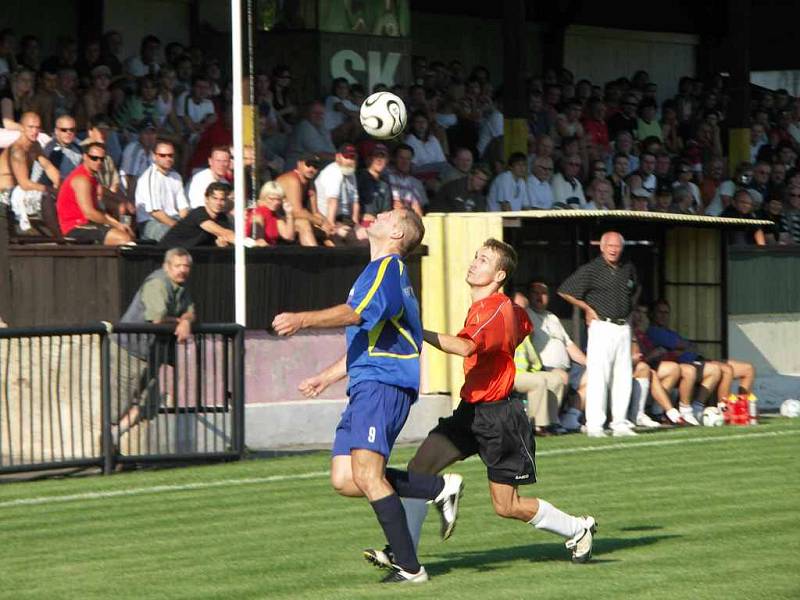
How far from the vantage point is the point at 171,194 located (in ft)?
58.0

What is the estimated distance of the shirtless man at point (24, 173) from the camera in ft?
55.7

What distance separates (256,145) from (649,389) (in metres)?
4.95

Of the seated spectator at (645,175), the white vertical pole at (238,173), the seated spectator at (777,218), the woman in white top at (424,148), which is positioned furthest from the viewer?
the seated spectator at (777,218)

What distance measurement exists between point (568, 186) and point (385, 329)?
14019mm

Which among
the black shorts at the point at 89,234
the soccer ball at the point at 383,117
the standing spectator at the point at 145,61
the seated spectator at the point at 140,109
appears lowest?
the black shorts at the point at 89,234

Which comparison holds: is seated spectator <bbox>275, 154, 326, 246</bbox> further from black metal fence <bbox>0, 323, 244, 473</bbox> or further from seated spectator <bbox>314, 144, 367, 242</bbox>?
black metal fence <bbox>0, 323, 244, 473</bbox>

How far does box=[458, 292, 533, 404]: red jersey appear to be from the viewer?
948 cm

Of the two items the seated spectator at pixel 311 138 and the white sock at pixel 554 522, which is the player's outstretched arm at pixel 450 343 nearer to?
the white sock at pixel 554 522

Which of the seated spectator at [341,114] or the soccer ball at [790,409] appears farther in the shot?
the seated spectator at [341,114]

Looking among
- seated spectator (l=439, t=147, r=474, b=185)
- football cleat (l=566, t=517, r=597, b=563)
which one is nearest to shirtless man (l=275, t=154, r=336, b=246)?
seated spectator (l=439, t=147, r=474, b=185)

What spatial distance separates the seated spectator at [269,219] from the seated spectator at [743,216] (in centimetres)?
704

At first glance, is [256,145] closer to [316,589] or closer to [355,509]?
[355,509]

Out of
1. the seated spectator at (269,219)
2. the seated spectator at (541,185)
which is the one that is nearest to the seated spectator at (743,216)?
the seated spectator at (541,185)

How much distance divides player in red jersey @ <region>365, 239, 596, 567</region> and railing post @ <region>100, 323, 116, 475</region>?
577cm
